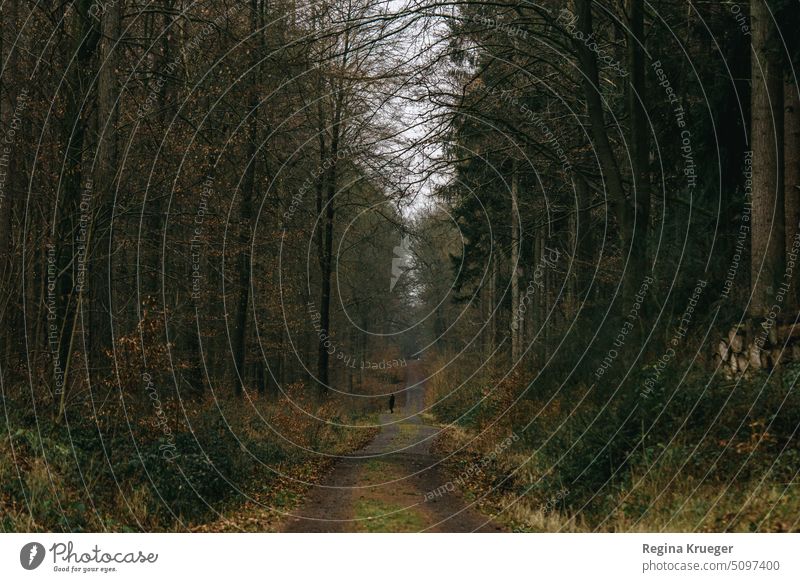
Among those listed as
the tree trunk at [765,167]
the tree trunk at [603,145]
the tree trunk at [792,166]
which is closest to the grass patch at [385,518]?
the tree trunk at [603,145]

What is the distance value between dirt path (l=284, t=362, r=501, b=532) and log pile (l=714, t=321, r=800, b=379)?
4026mm

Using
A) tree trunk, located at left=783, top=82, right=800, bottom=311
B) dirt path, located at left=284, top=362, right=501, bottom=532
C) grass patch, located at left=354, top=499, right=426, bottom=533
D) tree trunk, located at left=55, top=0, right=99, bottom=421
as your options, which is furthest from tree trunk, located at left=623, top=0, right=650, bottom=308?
tree trunk, located at left=55, top=0, right=99, bottom=421

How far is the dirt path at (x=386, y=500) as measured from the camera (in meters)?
9.52

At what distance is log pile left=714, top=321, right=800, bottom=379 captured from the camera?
9297 millimetres

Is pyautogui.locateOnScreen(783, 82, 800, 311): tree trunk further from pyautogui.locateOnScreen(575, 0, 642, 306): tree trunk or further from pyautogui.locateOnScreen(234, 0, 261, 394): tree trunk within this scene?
pyautogui.locateOnScreen(234, 0, 261, 394): tree trunk

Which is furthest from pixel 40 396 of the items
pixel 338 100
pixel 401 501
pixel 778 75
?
pixel 338 100

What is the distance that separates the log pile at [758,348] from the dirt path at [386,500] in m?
4.03

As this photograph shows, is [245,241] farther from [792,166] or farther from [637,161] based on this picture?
[792,166]

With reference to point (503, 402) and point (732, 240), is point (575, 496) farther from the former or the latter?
point (503, 402)

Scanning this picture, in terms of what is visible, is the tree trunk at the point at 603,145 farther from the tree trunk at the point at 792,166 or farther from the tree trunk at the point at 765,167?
the tree trunk at the point at 792,166

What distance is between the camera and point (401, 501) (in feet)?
37.4

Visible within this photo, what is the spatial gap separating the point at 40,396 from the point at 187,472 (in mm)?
2435

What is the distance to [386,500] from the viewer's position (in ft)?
37.9

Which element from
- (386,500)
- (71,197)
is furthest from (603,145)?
(71,197)
